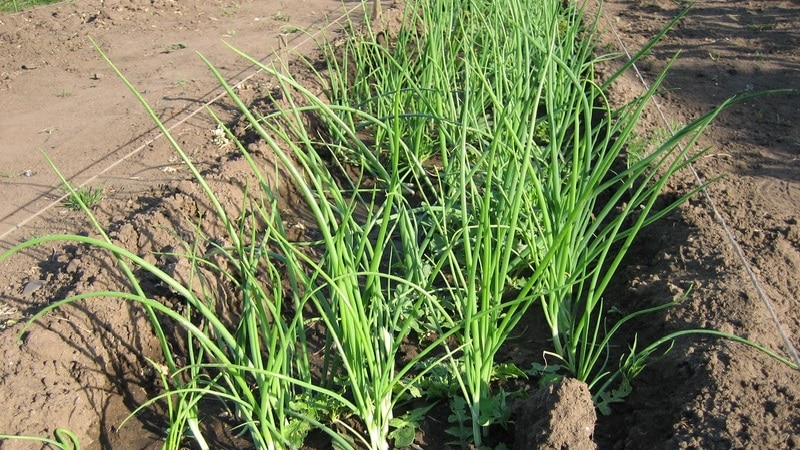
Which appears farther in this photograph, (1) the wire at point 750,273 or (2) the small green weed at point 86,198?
(2) the small green weed at point 86,198

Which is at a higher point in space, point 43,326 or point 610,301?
point 43,326

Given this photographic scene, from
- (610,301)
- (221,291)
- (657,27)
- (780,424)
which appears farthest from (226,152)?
(657,27)

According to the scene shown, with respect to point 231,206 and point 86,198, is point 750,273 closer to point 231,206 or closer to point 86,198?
point 231,206

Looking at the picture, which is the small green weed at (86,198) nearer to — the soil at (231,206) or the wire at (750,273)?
the soil at (231,206)

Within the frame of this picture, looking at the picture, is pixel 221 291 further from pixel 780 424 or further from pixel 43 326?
pixel 780 424

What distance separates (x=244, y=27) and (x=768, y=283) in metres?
4.19

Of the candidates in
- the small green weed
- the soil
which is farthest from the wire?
the small green weed

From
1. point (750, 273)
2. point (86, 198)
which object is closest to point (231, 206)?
point (86, 198)

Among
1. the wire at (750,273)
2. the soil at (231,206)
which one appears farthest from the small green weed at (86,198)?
the wire at (750,273)

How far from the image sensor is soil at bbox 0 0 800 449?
186cm

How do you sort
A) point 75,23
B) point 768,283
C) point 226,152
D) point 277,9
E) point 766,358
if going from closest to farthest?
point 766,358 → point 768,283 → point 226,152 → point 75,23 → point 277,9

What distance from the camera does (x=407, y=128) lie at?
133 inches

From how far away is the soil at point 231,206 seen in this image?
186cm

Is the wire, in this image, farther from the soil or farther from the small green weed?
the small green weed
